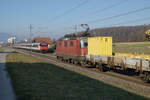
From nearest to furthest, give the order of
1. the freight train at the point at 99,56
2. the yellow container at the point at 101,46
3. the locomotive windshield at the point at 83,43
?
1. the freight train at the point at 99,56
2. the yellow container at the point at 101,46
3. the locomotive windshield at the point at 83,43

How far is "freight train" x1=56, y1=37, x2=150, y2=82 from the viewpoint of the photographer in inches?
439

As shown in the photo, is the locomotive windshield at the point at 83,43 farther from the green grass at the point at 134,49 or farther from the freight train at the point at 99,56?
the green grass at the point at 134,49

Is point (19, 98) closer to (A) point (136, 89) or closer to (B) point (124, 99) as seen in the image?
(B) point (124, 99)

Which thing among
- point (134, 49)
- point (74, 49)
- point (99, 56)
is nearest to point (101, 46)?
point (99, 56)

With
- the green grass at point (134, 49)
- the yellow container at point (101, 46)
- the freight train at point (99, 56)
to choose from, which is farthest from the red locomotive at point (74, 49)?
the green grass at point (134, 49)

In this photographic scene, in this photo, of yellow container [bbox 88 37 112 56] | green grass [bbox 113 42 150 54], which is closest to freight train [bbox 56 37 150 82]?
yellow container [bbox 88 37 112 56]

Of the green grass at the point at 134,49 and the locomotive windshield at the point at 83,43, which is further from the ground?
the locomotive windshield at the point at 83,43

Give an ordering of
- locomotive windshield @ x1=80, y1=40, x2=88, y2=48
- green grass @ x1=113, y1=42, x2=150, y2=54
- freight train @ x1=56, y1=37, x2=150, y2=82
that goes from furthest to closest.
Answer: green grass @ x1=113, y1=42, x2=150, y2=54
locomotive windshield @ x1=80, y1=40, x2=88, y2=48
freight train @ x1=56, y1=37, x2=150, y2=82

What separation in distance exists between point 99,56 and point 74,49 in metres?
5.38

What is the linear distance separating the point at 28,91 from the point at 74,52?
40.6ft

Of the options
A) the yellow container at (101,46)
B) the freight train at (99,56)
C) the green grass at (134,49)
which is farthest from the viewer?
the green grass at (134,49)

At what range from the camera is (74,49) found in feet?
67.7

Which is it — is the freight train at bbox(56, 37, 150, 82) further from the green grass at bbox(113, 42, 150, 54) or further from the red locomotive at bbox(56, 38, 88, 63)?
the green grass at bbox(113, 42, 150, 54)

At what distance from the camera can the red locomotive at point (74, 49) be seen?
19.2 metres
